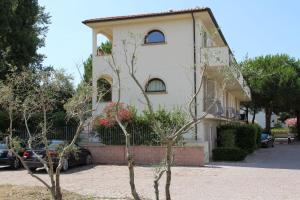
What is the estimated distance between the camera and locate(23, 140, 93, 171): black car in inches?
779

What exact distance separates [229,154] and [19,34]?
1583 centimetres

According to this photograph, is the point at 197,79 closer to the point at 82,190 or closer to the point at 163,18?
the point at 163,18

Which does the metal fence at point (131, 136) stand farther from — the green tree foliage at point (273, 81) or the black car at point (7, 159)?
Result: the green tree foliage at point (273, 81)

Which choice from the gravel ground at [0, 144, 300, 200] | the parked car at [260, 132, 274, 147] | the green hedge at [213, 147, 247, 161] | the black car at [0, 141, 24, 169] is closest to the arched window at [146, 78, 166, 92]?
the green hedge at [213, 147, 247, 161]

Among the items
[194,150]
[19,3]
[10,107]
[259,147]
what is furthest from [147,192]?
[259,147]

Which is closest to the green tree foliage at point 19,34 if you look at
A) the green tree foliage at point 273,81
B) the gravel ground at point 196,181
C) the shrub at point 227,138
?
the gravel ground at point 196,181

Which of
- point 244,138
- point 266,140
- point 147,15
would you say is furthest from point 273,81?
point 147,15

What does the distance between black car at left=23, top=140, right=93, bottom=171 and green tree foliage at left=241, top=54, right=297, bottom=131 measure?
29.7 meters

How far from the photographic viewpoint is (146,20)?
26.6m

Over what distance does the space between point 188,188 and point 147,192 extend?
Result: 159 cm

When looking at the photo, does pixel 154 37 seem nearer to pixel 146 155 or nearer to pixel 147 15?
pixel 147 15

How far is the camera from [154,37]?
27.0m

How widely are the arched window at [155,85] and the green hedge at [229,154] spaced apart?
462 centimetres

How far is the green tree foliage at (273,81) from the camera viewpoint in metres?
50.8
